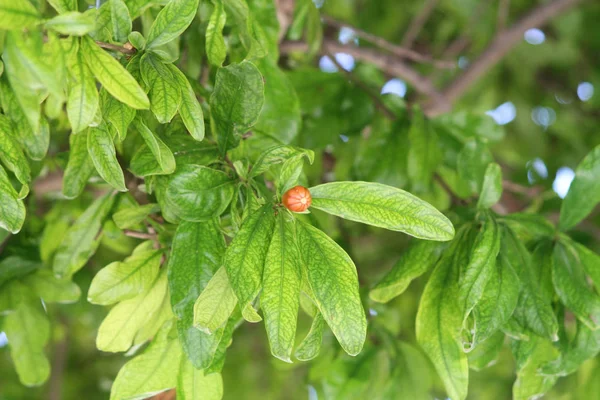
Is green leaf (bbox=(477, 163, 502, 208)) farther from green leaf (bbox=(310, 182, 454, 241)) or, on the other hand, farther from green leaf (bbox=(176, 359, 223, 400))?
green leaf (bbox=(176, 359, 223, 400))

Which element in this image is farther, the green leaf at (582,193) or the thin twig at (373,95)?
the thin twig at (373,95)

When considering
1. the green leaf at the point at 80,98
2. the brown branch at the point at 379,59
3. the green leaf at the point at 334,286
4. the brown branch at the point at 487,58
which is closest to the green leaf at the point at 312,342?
the green leaf at the point at 334,286

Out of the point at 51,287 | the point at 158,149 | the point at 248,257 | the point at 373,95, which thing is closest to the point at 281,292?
the point at 248,257

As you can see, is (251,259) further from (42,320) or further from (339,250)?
(42,320)

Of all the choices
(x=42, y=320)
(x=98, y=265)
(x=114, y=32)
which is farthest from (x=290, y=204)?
(x=98, y=265)

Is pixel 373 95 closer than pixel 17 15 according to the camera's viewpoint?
No

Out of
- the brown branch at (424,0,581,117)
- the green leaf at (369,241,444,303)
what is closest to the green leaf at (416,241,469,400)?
the green leaf at (369,241,444,303)

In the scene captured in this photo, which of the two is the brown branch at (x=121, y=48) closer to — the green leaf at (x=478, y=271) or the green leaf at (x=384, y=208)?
the green leaf at (x=384, y=208)

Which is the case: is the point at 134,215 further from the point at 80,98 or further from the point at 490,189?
the point at 490,189
